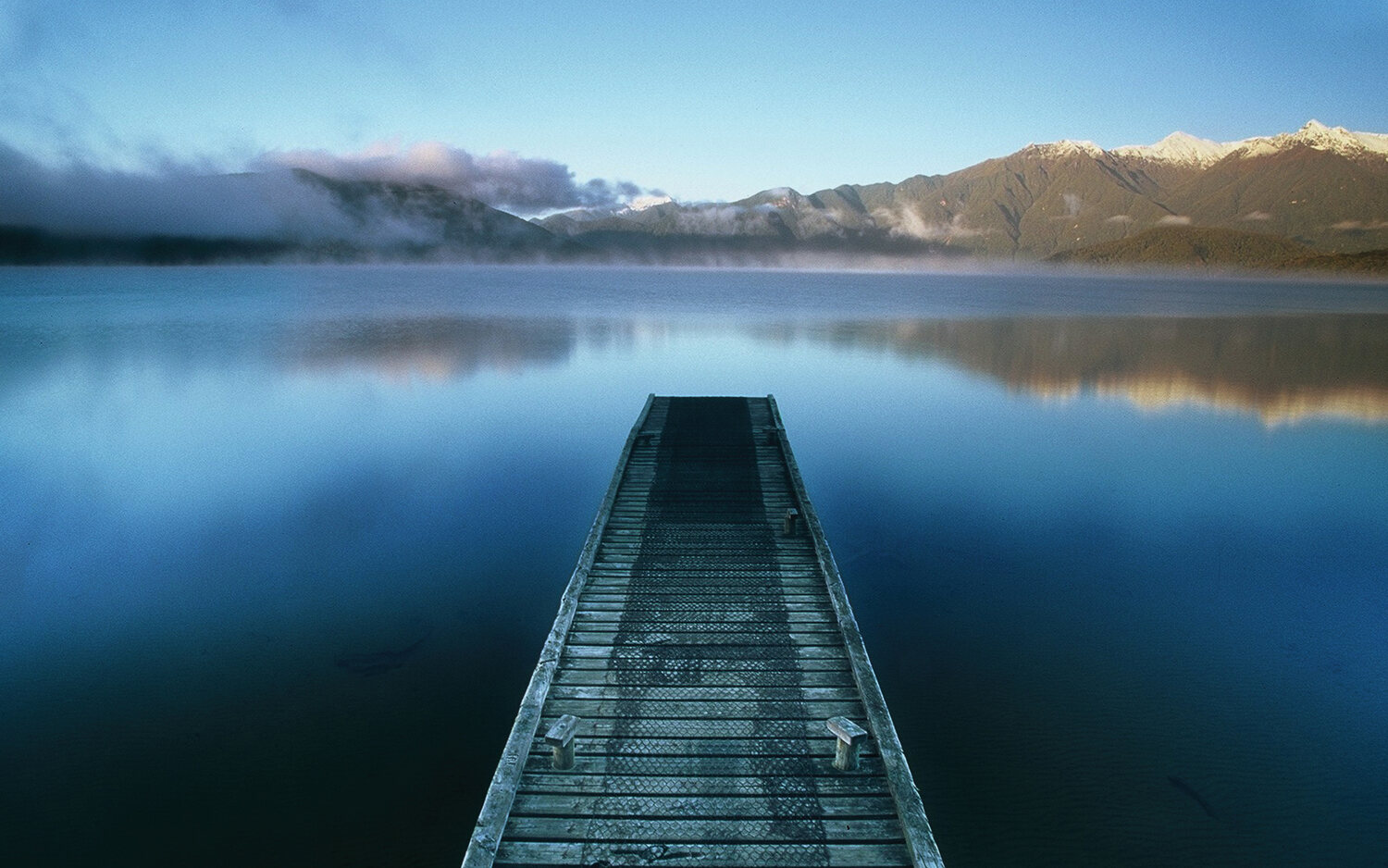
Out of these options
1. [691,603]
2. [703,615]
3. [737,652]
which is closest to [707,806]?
[737,652]

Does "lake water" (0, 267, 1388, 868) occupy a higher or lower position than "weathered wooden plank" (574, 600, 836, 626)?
lower

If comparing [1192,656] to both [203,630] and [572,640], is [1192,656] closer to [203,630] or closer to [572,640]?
[572,640]

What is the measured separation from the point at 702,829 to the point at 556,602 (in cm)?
754

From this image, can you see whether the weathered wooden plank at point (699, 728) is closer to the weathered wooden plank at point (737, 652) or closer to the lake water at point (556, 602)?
the weathered wooden plank at point (737, 652)

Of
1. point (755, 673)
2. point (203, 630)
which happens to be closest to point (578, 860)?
point (755, 673)

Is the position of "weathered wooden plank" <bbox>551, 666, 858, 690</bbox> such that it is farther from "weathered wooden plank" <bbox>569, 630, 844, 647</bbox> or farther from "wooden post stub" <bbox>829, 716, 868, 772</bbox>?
"wooden post stub" <bbox>829, 716, 868, 772</bbox>

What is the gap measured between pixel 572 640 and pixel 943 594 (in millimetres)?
7484

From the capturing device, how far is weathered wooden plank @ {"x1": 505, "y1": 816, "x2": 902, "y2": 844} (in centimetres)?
654

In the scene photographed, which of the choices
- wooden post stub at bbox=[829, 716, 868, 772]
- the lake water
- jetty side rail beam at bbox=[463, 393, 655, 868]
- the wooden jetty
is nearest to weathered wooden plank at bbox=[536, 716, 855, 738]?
the wooden jetty

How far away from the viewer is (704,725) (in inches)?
315

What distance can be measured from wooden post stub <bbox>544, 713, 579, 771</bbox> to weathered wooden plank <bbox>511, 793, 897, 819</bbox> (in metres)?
0.32

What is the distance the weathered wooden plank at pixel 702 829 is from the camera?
21.4 feet

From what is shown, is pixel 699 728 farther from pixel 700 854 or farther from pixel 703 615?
pixel 703 615

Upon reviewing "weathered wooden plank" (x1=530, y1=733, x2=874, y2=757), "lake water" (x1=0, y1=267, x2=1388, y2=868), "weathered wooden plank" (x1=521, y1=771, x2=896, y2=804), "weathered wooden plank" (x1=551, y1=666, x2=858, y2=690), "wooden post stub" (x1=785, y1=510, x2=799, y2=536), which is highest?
"wooden post stub" (x1=785, y1=510, x2=799, y2=536)
